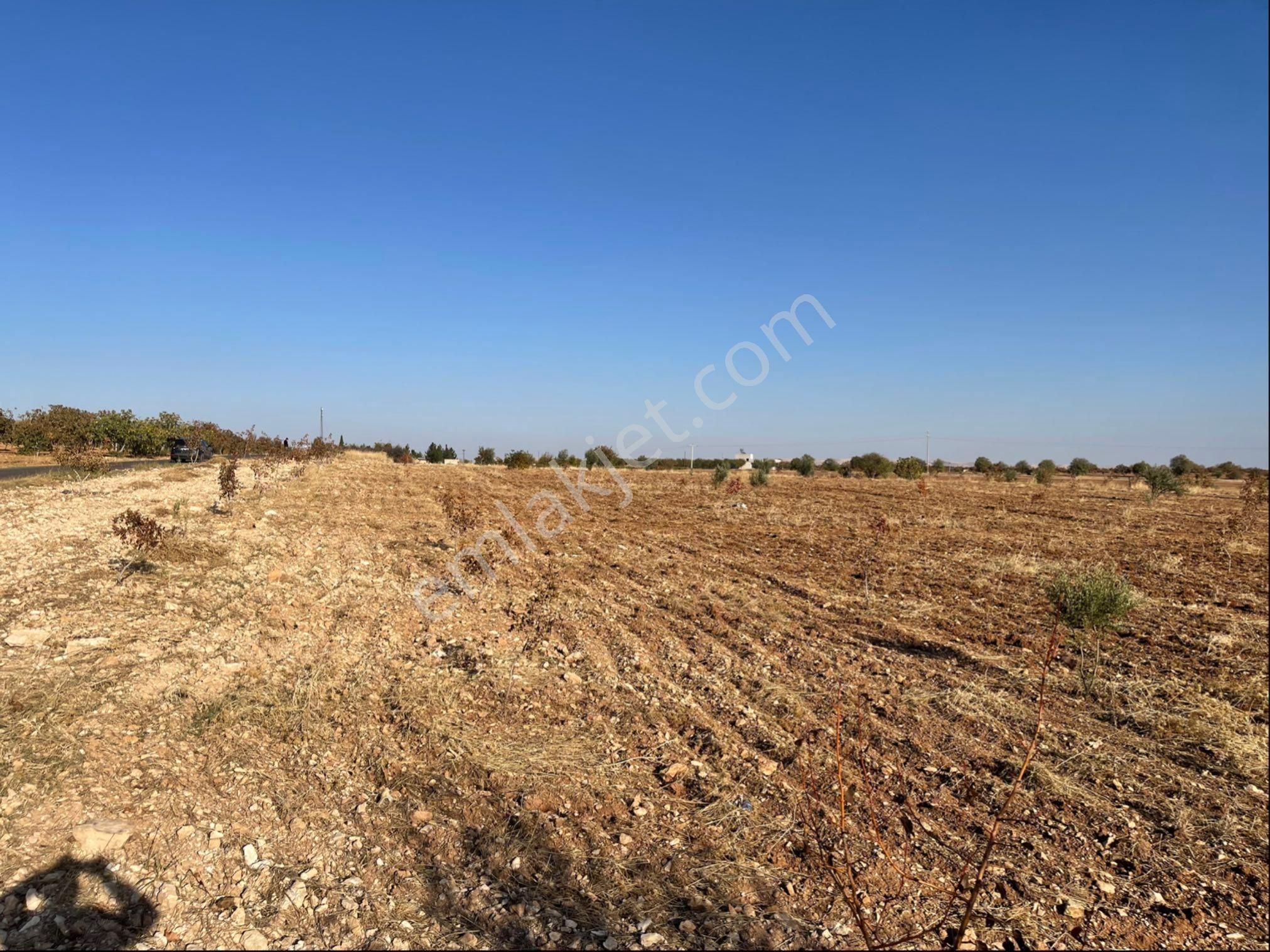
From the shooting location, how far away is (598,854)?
3443 mm

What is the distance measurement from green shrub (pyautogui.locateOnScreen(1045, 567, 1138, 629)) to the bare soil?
0.49 meters

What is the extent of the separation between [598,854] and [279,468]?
29171mm

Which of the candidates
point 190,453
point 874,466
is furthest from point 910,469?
point 190,453

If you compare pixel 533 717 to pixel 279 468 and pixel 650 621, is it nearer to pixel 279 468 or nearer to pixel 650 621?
pixel 650 621

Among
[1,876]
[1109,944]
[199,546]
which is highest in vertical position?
[199,546]

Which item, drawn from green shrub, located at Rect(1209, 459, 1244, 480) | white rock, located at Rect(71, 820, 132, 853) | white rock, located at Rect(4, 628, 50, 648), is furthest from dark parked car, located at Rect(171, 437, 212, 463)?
green shrub, located at Rect(1209, 459, 1244, 480)

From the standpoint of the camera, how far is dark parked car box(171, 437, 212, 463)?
35.9 m

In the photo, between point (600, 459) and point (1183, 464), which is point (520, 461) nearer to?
point (600, 459)

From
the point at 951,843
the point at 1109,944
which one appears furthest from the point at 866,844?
the point at 1109,944

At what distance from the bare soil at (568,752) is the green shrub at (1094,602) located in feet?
1.59

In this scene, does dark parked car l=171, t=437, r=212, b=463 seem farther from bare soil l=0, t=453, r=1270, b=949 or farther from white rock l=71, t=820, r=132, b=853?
white rock l=71, t=820, r=132, b=853

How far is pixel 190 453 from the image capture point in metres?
35.9

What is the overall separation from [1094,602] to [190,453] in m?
40.9

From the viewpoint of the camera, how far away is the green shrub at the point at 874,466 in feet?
188
